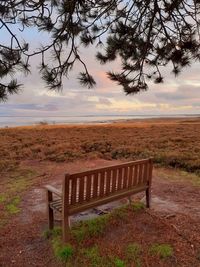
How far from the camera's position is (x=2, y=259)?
423 cm

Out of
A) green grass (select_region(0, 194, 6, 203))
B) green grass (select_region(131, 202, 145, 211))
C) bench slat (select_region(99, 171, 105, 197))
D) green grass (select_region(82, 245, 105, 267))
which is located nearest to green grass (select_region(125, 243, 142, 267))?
green grass (select_region(82, 245, 105, 267))

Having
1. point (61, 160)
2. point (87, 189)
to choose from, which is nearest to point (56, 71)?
point (87, 189)

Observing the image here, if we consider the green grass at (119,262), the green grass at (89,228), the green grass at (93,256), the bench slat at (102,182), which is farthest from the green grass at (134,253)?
the bench slat at (102,182)

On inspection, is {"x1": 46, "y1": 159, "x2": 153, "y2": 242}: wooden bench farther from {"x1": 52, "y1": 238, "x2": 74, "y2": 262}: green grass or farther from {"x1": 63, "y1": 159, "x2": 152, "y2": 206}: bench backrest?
{"x1": 52, "y1": 238, "x2": 74, "y2": 262}: green grass

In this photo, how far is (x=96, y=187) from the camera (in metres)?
4.64

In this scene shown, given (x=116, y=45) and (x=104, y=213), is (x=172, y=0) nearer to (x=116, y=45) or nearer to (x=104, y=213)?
(x=116, y=45)

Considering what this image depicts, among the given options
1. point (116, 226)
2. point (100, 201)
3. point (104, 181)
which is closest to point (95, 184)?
point (104, 181)

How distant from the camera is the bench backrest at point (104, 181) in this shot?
4281mm

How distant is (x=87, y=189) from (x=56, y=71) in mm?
1684

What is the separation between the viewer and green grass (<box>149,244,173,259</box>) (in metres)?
3.90

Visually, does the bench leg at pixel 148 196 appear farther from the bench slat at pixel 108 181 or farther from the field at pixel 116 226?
the bench slat at pixel 108 181

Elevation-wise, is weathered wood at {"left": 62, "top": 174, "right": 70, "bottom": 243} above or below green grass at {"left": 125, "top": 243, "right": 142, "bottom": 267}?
above

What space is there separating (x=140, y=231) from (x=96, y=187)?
A: 0.87 metres

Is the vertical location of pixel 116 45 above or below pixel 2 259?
above
